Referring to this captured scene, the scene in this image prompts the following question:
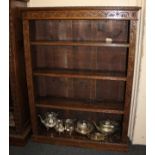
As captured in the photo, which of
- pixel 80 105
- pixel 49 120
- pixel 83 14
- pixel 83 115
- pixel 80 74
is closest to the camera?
pixel 83 14

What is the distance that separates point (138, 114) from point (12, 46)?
1.45m

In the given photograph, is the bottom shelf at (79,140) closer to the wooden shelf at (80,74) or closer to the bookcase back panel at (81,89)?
the bookcase back panel at (81,89)

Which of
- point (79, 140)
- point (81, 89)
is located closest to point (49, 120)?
point (79, 140)

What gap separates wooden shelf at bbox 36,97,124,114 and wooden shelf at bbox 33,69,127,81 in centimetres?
33

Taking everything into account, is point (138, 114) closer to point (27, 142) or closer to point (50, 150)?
point (50, 150)

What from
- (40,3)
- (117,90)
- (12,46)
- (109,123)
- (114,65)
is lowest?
(109,123)

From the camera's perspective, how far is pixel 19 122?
2229mm

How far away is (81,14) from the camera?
1.84 meters

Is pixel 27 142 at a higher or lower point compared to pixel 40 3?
lower

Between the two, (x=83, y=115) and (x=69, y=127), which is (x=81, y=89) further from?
(x=69, y=127)

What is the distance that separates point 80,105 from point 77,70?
1.24 feet

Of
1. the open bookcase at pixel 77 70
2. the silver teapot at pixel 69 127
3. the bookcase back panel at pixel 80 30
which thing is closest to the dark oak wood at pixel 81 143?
the open bookcase at pixel 77 70
